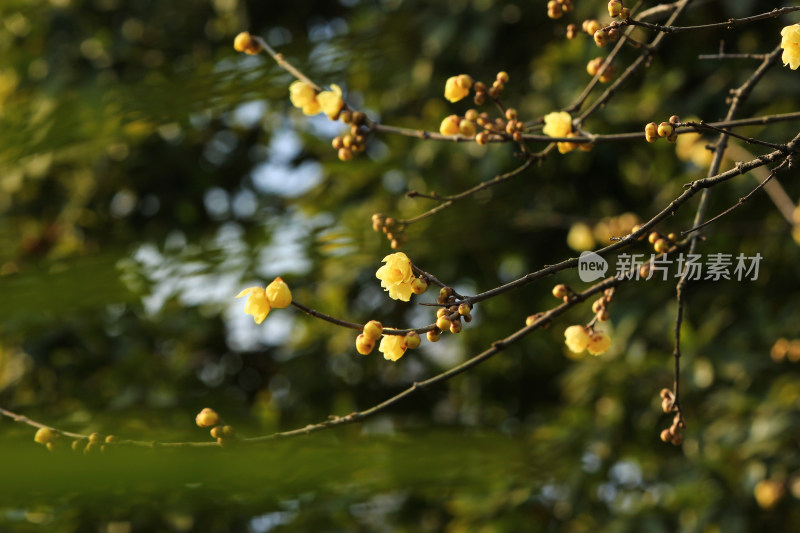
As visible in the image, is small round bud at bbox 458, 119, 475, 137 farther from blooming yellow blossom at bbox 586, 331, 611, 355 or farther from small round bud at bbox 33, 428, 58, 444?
small round bud at bbox 33, 428, 58, 444

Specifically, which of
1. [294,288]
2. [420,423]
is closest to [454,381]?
[420,423]

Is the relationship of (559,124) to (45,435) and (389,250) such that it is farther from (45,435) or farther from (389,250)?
(389,250)

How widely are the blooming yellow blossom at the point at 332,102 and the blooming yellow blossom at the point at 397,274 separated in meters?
0.33

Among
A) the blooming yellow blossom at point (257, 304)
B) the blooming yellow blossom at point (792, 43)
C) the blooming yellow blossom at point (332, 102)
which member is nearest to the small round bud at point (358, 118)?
the blooming yellow blossom at point (332, 102)

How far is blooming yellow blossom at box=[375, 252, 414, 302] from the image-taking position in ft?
2.14

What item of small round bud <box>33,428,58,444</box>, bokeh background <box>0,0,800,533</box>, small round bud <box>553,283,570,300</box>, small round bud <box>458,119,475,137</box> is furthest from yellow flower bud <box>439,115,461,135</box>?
small round bud <box>33,428,58,444</box>

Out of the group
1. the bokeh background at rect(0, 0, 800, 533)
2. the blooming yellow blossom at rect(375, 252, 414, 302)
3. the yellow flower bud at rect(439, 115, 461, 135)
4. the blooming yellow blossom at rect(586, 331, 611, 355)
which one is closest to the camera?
the blooming yellow blossom at rect(375, 252, 414, 302)

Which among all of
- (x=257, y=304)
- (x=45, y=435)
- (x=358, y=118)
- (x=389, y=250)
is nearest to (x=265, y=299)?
(x=257, y=304)

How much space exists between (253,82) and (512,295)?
88 cm

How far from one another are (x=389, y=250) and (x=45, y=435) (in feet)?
3.54

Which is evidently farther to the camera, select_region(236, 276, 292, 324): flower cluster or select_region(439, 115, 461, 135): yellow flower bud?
select_region(439, 115, 461, 135): yellow flower bud

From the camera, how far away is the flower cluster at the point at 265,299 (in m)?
0.69

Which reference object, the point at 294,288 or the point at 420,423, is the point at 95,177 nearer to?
the point at 294,288

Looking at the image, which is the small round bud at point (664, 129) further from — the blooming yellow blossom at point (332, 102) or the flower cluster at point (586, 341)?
the blooming yellow blossom at point (332, 102)
